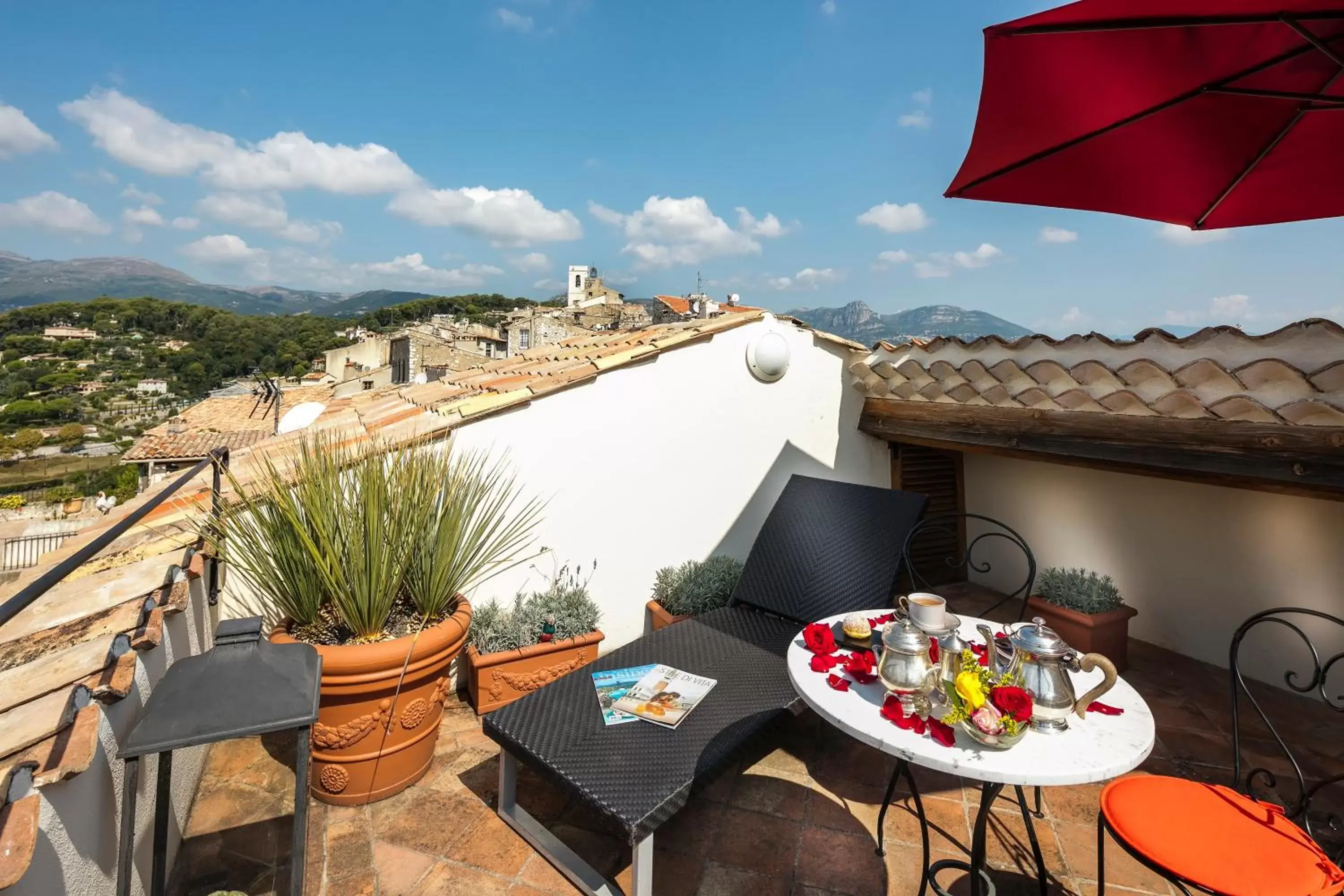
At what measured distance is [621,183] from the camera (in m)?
20.2

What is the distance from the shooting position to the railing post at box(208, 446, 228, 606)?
7.64 ft

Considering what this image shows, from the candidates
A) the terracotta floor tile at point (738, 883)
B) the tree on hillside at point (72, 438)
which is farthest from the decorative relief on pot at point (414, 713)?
the tree on hillside at point (72, 438)

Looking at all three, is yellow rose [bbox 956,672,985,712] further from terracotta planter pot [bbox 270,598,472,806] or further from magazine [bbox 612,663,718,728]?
terracotta planter pot [bbox 270,598,472,806]

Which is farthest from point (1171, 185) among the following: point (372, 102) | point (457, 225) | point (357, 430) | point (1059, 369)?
point (457, 225)

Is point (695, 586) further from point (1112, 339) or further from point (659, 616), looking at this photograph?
point (1112, 339)

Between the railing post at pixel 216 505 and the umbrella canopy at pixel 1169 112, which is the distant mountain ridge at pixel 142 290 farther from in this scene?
the umbrella canopy at pixel 1169 112

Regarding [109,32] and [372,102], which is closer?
[372,102]

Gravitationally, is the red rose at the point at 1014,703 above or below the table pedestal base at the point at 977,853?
above

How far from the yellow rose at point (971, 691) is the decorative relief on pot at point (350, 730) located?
2.12m

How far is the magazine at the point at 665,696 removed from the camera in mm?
2213

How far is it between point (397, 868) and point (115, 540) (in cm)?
148

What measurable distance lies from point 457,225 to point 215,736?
6916 centimetres

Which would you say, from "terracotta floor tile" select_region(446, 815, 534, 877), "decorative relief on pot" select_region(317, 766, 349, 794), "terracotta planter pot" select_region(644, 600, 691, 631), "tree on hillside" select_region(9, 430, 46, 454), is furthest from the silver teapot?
"tree on hillside" select_region(9, 430, 46, 454)

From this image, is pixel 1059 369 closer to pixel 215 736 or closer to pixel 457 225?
pixel 215 736
